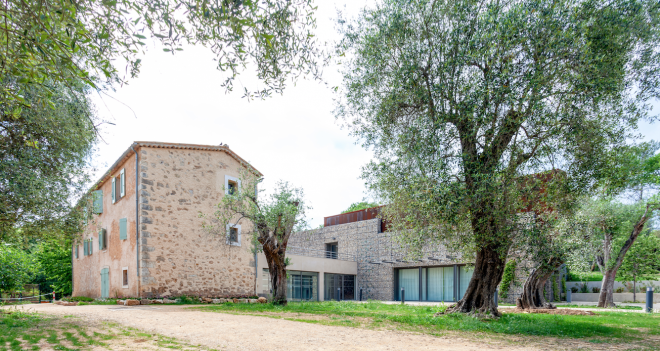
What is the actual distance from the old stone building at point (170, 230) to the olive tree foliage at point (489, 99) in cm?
914

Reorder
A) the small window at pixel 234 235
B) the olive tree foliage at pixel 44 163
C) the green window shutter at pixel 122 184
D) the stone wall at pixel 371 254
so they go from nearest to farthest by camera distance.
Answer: the olive tree foliage at pixel 44 163 < the green window shutter at pixel 122 184 < the small window at pixel 234 235 < the stone wall at pixel 371 254

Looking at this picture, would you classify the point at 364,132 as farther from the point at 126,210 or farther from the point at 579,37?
the point at 126,210

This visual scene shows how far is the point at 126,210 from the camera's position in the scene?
18.7 m

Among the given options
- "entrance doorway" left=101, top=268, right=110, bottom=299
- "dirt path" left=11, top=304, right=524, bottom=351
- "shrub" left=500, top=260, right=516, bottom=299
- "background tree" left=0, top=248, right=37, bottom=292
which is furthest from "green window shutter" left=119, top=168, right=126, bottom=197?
"shrub" left=500, top=260, right=516, bottom=299

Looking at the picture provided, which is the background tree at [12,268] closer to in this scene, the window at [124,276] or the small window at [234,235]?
the window at [124,276]

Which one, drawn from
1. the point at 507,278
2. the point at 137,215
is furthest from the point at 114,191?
the point at 507,278

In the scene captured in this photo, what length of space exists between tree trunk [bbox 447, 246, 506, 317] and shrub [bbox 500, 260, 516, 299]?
1005cm

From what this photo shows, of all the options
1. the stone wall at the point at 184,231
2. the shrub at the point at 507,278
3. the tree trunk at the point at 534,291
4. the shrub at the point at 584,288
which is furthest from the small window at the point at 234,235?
the shrub at the point at 584,288

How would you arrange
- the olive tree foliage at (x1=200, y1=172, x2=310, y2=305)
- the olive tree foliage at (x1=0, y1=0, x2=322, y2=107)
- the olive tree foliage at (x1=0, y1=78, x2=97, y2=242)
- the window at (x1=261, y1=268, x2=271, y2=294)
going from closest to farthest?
the olive tree foliage at (x1=0, y1=0, x2=322, y2=107) < the olive tree foliage at (x1=0, y1=78, x2=97, y2=242) < the olive tree foliage at (x1=200, y1=172, x2=310, y2=305) < the window at (x1=261, y1=268, x2=271, y2=294)

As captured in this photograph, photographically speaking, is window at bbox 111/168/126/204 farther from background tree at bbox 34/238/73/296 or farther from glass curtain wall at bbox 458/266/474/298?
glass curtain wall at bbox 458/266/474/298

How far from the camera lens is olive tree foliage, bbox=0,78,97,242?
337 inches

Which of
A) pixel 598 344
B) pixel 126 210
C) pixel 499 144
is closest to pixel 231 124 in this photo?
pixel 499 144

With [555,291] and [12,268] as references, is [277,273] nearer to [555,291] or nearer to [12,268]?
[12,268]

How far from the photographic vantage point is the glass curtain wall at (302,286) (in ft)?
92.8
